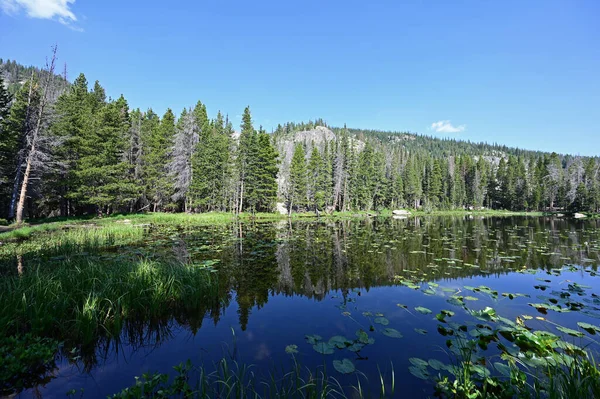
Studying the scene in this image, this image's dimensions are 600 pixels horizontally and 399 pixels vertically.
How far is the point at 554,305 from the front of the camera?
7.32 meters

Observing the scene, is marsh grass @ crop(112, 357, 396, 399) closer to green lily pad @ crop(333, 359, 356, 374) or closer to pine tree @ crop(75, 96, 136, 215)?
green lily pad @ crop(333, 359, 356, 374)

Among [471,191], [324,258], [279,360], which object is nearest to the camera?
[279,360]

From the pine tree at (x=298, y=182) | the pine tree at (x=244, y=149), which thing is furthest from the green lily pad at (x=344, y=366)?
the pine tree at (x=298, y=182)

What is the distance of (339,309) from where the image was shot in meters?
7.23

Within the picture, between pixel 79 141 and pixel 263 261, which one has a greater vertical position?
pixel 79 141

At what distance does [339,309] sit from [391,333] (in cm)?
175

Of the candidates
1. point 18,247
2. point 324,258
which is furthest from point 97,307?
point 18,247

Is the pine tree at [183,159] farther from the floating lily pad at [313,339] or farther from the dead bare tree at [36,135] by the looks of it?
the floating lily pad at [313,339]

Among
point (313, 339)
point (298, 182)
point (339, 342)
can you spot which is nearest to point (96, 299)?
point (313, 339)

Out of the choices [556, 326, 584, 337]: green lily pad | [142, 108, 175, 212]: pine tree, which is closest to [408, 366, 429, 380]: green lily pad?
[556, 326, 584, 337]: green lily pad

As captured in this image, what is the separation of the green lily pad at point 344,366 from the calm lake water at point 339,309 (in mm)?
94

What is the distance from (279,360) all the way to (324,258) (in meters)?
8.67

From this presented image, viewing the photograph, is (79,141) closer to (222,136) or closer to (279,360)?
(222,136)

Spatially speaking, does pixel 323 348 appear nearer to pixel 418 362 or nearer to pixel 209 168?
pixel 418 362
